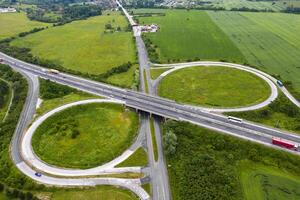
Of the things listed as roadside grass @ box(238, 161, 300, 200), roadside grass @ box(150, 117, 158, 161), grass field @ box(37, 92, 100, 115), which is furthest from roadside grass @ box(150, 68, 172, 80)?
roadside grass @ box(238, 161, 300, 200)

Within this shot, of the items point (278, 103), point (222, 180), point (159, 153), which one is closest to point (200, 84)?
point (278, 103)

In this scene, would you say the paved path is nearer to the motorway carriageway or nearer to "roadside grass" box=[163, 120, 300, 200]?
the motorway carriageway

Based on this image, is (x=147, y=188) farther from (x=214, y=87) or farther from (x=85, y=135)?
(x=214, y=87)

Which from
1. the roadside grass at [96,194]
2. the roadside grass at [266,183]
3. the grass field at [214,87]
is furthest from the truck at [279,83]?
the roadside grass at [96,194]

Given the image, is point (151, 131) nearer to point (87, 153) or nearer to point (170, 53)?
point (87, 153)

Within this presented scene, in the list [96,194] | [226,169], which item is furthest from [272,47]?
[96,194]

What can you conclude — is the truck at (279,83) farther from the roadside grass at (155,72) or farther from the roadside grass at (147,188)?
the roadside grass at (147,188)

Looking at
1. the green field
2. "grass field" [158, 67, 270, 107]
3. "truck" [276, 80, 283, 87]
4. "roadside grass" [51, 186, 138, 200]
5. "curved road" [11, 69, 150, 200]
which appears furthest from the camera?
"truck" [276, 80, 283, 87]

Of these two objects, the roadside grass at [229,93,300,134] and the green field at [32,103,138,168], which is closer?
the green field at [32,103,138,168]
